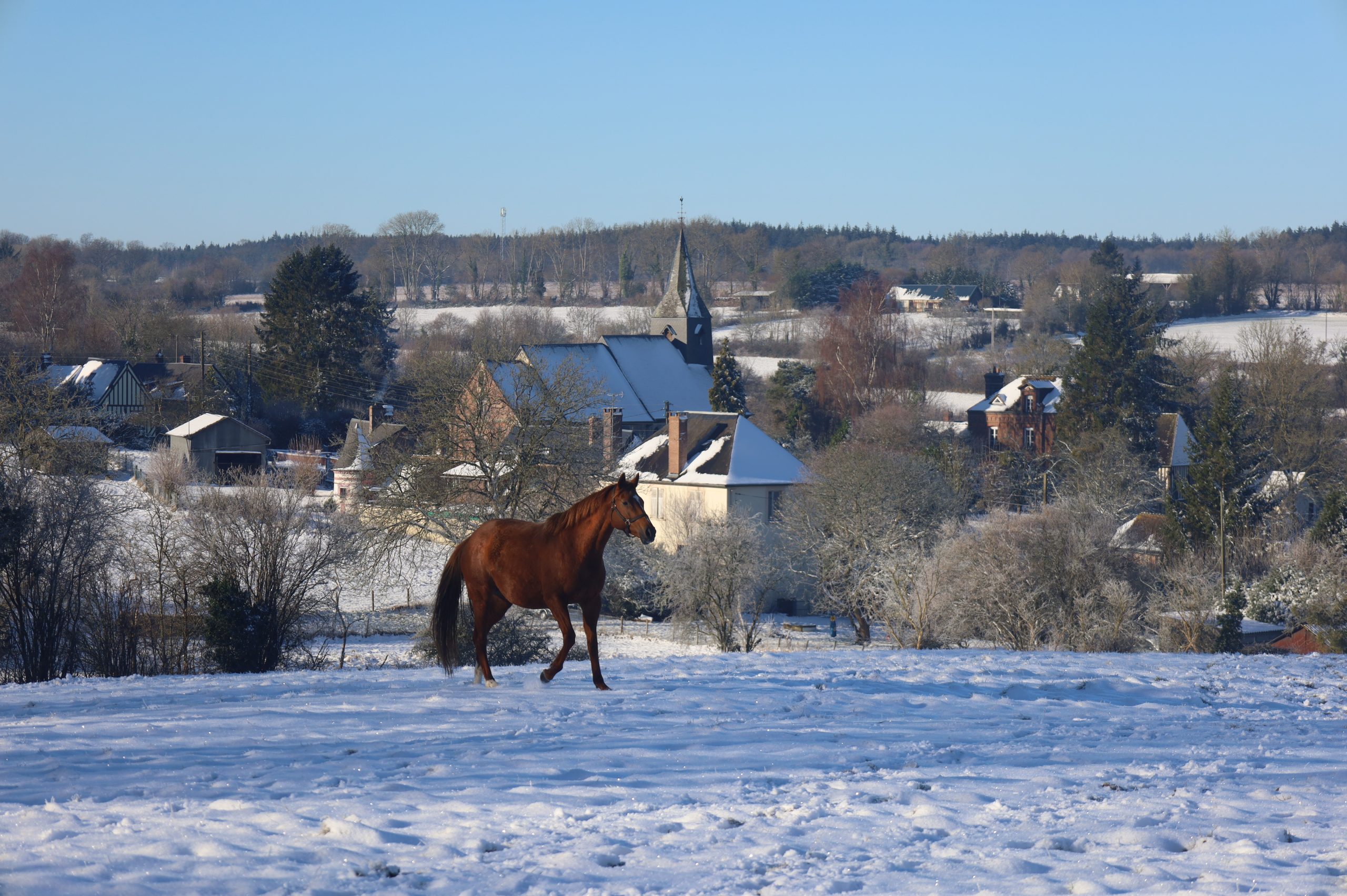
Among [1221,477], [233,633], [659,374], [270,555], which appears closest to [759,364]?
[659,374]

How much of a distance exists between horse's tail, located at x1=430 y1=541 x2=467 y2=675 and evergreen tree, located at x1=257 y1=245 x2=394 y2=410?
6831cm

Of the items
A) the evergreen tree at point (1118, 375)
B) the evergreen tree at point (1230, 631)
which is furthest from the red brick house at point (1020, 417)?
the evergreen tree at point (1230, 631)

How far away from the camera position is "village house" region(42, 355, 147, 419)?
7238 centimetres

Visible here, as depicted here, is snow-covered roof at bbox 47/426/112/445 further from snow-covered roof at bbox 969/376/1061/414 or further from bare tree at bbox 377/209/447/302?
bare tree at bbox 377/209/447/302

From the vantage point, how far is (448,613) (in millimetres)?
10977

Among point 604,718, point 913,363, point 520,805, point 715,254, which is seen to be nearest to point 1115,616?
point 604,718

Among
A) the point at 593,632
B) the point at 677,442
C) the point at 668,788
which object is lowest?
the point at 668,788

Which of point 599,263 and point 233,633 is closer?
point 233,633

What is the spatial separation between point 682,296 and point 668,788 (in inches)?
2943

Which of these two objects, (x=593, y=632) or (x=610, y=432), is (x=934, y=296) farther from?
(x=593, y=632)

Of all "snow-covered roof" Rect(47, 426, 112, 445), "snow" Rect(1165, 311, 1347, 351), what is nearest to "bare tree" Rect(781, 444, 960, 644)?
"snow-covered roof" Rect(47, 426, 112, 445)

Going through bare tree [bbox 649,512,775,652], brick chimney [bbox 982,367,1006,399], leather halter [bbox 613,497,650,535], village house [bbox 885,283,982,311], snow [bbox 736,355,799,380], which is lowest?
bare tree [bbox 649,512,775,652]

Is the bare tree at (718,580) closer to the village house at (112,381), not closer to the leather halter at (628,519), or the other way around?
the leather halter at (628,519)

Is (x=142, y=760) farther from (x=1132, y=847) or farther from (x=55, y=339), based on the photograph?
(x=55, y=339)
